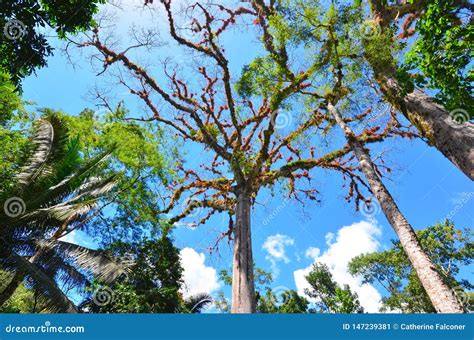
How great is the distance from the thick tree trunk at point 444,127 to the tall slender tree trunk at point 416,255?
1.36m

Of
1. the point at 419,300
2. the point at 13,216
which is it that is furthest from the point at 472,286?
the point at 13,216

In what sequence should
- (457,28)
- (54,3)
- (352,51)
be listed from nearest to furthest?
1. (457,28)
2. (54,3)
3. (352,51)

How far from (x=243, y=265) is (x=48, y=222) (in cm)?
598

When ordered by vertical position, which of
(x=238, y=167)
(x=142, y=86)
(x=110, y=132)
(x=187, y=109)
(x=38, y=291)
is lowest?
(x=38, y=291)

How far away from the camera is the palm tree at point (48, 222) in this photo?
826 centimetres

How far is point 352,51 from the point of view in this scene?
8.45 m

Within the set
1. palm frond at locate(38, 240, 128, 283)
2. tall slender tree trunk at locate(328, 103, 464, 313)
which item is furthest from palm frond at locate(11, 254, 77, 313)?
tall slender tree trunk at locate(328, 103, 464, 313)

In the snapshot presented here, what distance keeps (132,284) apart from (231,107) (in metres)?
7.47

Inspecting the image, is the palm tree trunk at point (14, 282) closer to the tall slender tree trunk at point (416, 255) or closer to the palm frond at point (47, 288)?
the palm frond at point (47, 288)

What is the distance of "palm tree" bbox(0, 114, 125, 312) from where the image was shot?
325 inches

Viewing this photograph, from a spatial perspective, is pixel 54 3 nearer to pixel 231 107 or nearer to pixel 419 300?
pixel 231 107

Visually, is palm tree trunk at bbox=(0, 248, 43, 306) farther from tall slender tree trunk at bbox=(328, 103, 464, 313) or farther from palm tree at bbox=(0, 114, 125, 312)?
tall slender tree trunk at bbox=(328, 103, 464, 313)

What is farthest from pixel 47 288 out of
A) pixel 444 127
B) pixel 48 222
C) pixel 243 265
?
pixel 444 127

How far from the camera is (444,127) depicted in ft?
16.7
